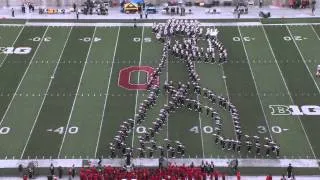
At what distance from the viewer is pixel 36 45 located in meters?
45.9

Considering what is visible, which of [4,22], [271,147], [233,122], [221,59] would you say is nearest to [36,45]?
[4,22]

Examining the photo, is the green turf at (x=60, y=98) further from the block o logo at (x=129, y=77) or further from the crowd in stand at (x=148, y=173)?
the crowd in stand at (x=148, y=173)

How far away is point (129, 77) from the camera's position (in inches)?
1644

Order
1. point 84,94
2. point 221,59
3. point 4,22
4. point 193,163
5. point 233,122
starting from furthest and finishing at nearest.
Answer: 1. point 4,22
2. point 221,59
3. point 84,94
4. point 233,122
5. point 193,163

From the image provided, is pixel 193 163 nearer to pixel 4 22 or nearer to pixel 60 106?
pixel 60 106

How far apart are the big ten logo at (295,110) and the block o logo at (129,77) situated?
21.7 feet

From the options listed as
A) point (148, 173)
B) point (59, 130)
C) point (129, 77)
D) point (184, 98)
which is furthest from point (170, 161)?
point (129, 77)

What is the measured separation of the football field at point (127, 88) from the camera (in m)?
35.5

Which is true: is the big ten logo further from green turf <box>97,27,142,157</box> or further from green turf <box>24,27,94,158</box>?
green turf <box>24,27,94,158</box>

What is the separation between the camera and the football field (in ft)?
116

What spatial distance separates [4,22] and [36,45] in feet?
16.0

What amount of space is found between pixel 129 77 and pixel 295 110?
939cm

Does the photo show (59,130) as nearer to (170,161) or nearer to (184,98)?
(170,161)

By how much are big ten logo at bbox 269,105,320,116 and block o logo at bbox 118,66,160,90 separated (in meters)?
6.61
